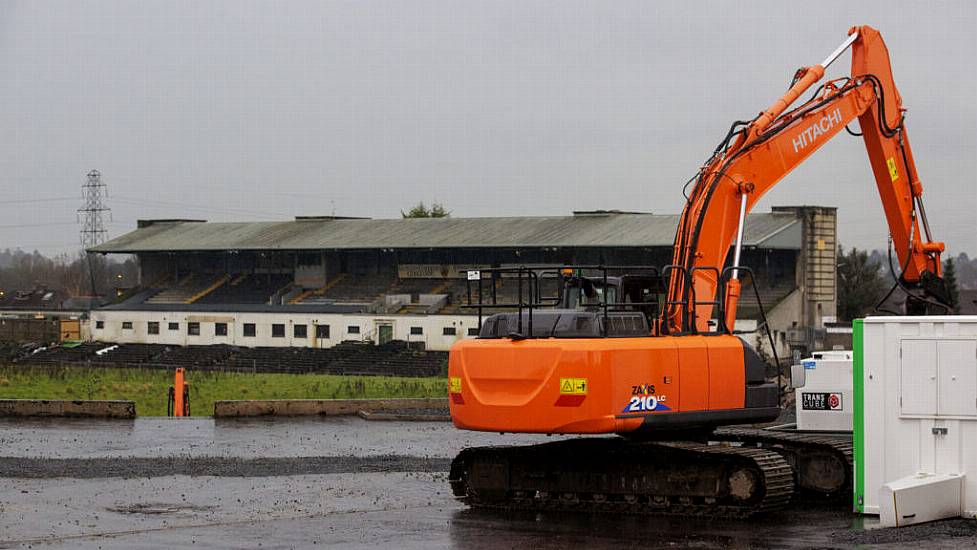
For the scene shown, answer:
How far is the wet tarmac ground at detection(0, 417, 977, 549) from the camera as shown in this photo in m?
16.5

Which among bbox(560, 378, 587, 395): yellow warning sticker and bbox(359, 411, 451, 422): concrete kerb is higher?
bbox(560, 378, 587, 395): yellow warning sticker

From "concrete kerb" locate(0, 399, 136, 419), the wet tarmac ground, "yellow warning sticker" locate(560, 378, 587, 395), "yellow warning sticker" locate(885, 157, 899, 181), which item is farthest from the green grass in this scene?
"yellow warning sticker" locate(560, 378, 587, 395)

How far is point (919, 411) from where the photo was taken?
1756 cm

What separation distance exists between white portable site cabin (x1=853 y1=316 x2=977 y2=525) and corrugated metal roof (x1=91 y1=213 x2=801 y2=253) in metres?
48.3

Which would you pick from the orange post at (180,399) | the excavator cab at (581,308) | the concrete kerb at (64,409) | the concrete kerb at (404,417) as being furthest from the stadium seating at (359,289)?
the excavator cab at (581,308)

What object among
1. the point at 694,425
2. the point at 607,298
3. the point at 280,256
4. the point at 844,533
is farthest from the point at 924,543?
the point at 280,256

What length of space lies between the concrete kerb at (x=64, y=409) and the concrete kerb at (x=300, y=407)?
2.46 meters

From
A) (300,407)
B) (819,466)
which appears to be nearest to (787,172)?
(819,466)

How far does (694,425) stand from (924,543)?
13.0ft

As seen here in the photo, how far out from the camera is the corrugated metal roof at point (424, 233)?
71188 mm

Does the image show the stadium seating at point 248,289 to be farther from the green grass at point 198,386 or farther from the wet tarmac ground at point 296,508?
the wet tarmac ground at point 296,508

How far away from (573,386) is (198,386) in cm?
3246

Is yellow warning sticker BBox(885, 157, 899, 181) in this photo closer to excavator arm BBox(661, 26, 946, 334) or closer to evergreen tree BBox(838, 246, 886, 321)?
excavator arm BBox(661, 26, 946, 334)

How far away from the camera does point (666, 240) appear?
68938 mm
